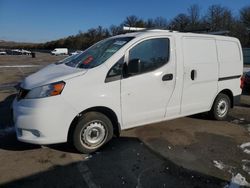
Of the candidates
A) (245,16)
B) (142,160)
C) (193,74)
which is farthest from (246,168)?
(245,16)

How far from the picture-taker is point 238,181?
3629mm

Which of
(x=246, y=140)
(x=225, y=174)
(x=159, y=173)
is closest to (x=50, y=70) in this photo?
(x=159, y=173)

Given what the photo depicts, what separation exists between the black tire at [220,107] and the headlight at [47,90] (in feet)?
Answer: 11.7

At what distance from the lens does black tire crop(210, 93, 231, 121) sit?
6.14m

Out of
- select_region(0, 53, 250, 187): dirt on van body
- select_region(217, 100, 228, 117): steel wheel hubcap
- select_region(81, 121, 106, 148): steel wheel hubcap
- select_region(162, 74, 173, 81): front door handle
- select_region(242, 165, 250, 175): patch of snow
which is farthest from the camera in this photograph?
select_region(217, 100, 228, 117): steel wheel hubcap

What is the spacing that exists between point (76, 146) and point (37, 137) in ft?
→ 1.97

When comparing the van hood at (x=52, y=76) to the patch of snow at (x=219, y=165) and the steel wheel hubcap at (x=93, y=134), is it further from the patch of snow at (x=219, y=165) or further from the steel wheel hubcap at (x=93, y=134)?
the patch of snow at (x=219, y=165)

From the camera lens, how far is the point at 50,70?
16.0ft

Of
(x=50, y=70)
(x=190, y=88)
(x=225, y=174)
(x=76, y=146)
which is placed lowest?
(x=225, y=174)

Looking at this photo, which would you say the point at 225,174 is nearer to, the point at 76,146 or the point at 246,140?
the point at 246,140

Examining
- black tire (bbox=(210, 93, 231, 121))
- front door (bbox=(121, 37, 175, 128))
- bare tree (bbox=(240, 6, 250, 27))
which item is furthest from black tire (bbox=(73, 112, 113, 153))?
bare tree (bbox=(240, 6, 250, 27))

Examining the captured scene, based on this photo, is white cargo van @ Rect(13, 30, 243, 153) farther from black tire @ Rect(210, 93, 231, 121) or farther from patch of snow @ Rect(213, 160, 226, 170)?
patch of snow @ Rect(213, 160, 226, 170)

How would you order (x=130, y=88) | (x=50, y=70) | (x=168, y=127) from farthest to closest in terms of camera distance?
(x=168, y=127), (x=50, y=70), (x=130, y=88)

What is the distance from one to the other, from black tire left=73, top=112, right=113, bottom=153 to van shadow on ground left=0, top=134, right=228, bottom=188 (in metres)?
0.18
